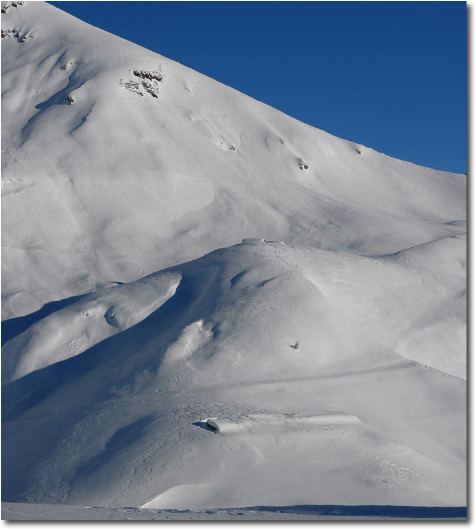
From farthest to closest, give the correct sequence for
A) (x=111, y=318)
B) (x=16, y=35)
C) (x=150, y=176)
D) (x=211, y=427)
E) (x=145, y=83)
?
(x=16, y=35)
(x=145, y=83)
(x=150, y=176)
(x=111, y=318)
(x=211, y=427)

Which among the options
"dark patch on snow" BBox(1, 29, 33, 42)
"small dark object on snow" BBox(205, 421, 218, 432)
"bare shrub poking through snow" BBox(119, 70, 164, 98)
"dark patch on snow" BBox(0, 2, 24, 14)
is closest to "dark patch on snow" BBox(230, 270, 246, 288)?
"small dark object on snow" BBox(205, 421, 218, 432)

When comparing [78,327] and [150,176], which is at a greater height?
[150,176]

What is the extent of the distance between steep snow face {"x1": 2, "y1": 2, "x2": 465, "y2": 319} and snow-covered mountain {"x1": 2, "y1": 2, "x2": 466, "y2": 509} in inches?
5.0

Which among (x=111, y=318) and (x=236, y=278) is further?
(x=236, y=278)

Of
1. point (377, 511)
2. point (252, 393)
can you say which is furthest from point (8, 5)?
point (377, 511)

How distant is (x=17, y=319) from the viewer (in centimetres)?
2412

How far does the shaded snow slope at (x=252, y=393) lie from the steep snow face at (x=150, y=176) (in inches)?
240

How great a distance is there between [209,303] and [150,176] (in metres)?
14.7

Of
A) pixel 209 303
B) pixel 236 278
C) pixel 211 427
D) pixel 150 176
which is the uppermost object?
pixel 150 176

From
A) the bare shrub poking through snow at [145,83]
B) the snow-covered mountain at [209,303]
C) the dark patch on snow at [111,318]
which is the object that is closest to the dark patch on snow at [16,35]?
the snow-covered mountain at [209,303]

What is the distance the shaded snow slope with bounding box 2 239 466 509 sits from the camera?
539 inches

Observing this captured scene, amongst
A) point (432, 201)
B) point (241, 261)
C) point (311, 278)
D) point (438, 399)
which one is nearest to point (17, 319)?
point (241, 261)

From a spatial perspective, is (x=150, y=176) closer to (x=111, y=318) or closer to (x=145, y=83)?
(x=145, y=83)

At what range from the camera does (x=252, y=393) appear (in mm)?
16938
